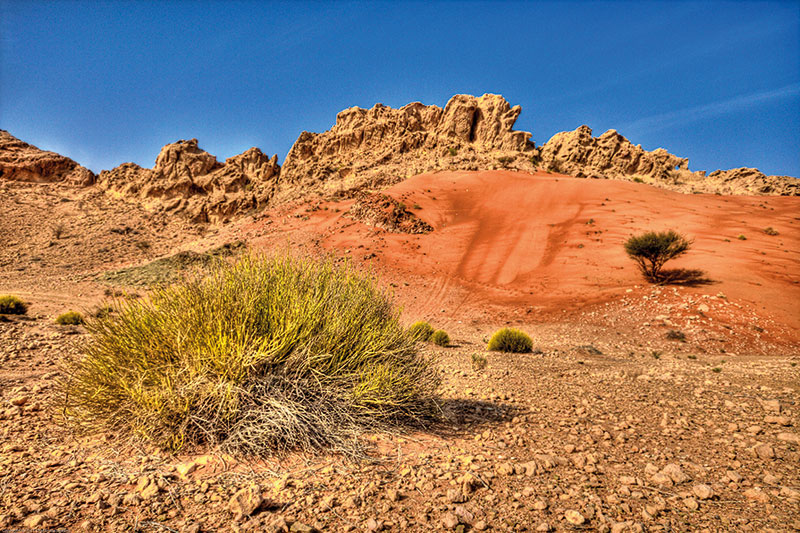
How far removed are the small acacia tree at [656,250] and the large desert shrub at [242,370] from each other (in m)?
15.2

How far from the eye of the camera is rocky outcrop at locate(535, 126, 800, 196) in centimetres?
3950

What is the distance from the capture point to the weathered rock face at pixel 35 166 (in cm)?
3709

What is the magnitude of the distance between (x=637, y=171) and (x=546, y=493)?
48841 millimetres

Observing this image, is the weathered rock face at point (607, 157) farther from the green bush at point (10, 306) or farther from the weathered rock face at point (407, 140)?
the green bush at point (10, 306)

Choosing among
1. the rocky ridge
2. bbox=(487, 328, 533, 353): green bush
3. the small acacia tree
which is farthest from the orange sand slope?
the rocky ridge

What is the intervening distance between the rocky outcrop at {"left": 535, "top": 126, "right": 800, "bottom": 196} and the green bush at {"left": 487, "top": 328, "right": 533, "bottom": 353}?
35.2 m

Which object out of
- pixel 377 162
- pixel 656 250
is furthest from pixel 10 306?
pixel 377 162

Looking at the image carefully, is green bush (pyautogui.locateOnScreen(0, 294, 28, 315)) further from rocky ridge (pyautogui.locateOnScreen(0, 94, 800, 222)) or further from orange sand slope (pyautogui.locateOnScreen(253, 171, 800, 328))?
rocky ridge (pyautogui.locateOnScreen(0, 94, 800, 222))

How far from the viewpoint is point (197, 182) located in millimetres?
41219

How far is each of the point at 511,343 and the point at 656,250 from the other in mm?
9576

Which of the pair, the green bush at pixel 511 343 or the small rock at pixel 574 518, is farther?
the green bush at pixel 511 343

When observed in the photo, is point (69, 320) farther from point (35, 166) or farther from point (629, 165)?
point (629, 165)

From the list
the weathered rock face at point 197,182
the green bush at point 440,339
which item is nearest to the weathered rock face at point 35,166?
the weathered rock face at point 197,182

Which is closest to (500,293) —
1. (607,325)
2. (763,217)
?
(607,325)
